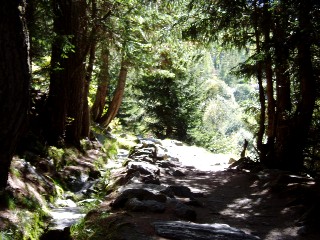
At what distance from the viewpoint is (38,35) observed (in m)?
7.23

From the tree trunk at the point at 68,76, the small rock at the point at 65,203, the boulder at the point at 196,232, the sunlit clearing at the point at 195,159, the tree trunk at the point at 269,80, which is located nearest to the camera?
the boulder at the point at 196,232

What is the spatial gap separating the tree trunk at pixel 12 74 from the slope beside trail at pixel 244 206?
6.63ft

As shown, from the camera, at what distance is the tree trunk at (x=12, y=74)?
4.82 meters

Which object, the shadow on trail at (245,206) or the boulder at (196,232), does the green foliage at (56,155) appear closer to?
the shadow on trail at (245,206)

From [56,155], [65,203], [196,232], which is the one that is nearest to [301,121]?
[196,232]

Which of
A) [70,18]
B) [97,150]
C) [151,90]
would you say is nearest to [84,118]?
[97,150]

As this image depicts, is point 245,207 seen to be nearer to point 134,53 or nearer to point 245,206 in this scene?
point 245,206

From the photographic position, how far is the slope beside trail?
5.33 m

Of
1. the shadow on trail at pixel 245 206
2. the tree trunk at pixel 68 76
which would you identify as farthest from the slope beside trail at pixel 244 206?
the tree trunk at pixel 68 76

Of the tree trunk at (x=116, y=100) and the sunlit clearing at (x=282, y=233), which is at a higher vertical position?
the tree trunk at (x=116, y=100)

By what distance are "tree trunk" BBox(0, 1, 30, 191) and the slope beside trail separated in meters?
2.02

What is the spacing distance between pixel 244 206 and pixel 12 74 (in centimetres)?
519

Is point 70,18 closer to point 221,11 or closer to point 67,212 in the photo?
point 221,11

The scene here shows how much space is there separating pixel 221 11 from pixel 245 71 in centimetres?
253
